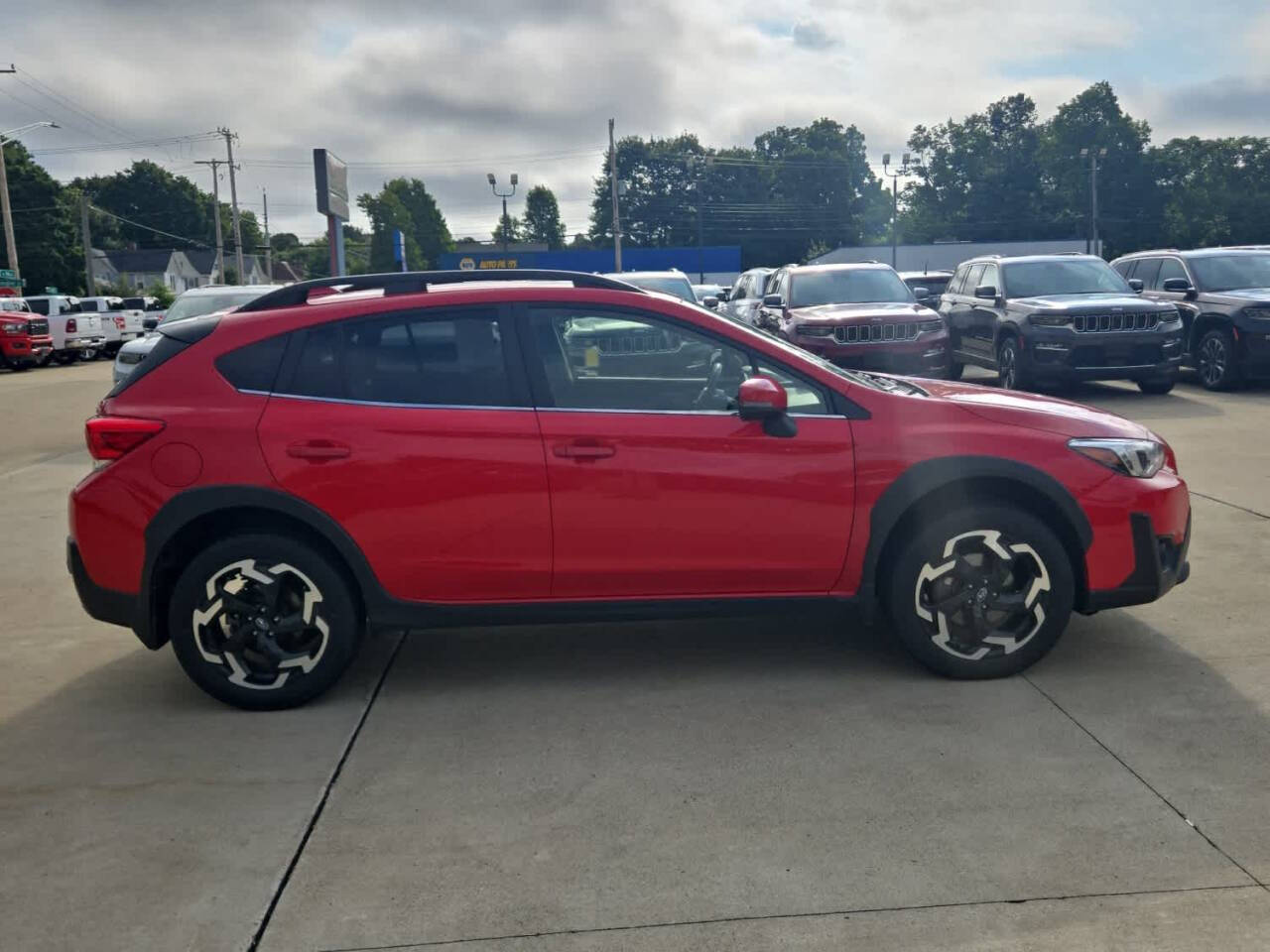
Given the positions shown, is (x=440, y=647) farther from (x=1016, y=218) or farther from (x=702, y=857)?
(x=1016, y=218)

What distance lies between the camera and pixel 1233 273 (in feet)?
49.9

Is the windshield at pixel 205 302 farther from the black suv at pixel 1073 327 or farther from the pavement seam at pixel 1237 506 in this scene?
the pavement seam at pixel 1237 506

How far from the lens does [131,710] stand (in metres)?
4.74

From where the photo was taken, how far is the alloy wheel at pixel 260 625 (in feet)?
14.9

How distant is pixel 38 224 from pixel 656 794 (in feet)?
288

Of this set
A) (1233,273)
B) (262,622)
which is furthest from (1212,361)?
(262,622)

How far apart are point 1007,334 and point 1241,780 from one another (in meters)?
11.5

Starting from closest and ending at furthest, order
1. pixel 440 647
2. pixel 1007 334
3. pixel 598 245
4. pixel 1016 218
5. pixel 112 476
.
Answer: pixel 112 476 < pixel 440 647 < pixel 1007 334 < pixel 1016 218 < pixel 598 245

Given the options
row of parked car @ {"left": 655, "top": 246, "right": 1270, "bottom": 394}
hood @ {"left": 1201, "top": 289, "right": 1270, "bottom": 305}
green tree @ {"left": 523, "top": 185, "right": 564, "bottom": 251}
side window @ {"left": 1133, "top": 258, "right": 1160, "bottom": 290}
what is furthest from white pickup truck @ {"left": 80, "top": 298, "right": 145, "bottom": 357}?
green tree @ {"left": 523, "top": 185, "right": 564, "bottom": 251}

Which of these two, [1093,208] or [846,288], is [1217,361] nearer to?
[846,288]

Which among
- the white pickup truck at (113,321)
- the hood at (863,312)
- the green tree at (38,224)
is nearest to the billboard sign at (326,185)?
the hood at (863,312)

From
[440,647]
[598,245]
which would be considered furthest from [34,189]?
[440,647]

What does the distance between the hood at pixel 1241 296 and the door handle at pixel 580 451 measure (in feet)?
40.4

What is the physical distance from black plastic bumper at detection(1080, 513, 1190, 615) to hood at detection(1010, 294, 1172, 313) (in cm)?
969
